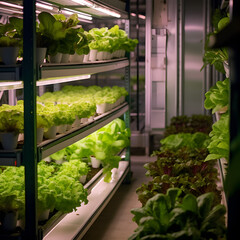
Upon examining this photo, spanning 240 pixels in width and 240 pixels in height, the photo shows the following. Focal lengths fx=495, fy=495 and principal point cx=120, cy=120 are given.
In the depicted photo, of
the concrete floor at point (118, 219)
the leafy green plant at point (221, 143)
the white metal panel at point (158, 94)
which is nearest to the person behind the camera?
the leafy green plant at point (221, 143)

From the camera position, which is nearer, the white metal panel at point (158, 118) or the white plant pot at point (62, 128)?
the white plant pot at point (62, 128)

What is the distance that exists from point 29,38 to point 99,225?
99.0 inches

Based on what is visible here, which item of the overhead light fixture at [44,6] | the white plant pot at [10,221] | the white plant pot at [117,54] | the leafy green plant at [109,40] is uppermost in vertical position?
the overhead light fixture at [44,6]

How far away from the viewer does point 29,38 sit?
303 cm

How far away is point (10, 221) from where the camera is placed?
308cm

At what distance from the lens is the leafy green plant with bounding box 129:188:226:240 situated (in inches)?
82.8

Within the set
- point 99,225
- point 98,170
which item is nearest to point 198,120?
point 98,170

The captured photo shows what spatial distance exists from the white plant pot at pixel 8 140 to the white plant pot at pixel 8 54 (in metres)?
0.45

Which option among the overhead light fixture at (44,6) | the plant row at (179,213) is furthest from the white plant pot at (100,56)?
the plant row at (179,213)

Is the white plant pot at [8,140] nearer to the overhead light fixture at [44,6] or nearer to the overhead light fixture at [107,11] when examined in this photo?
the overhead light fixture at [44,6]

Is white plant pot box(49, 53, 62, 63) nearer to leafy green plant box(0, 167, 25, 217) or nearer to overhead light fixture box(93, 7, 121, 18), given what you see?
leafy green plant box(0, 167, 25, 217)

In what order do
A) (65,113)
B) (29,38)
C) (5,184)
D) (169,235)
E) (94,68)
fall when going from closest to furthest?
(169,235)
(29,38)
(5,184)
(65,113)
(94,68)

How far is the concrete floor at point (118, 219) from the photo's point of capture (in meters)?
4.69

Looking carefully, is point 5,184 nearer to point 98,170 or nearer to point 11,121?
point 11,121
